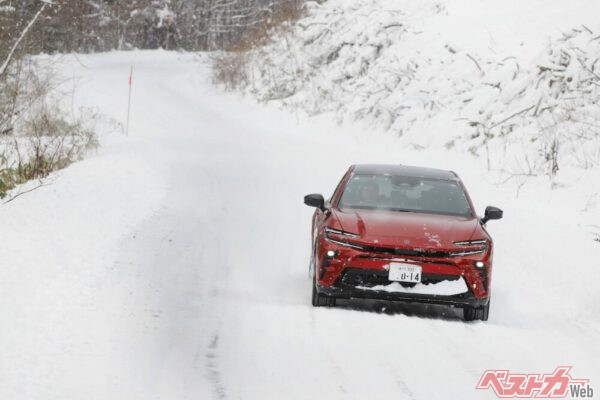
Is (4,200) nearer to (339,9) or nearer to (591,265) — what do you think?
(591,265)

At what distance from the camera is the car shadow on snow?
9406 millimetres

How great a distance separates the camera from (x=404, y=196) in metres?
10.2

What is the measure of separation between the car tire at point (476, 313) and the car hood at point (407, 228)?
0.69 meters

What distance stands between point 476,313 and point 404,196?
173 centimetres

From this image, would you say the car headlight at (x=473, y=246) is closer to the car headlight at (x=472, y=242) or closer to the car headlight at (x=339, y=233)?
the car headlight at (x=472, y=242)

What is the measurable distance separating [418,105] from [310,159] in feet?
17.6

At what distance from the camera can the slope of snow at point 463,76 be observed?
2116 cm

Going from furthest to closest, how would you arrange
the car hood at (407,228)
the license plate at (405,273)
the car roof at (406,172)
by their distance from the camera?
the car roof at (406,172) → the car hood at (407,228) → the license plate at (405,273)

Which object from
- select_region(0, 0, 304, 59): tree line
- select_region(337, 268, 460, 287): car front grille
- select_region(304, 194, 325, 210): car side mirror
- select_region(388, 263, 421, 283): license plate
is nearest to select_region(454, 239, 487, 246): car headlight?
select_region(337, 268, 460, 287): car front grille

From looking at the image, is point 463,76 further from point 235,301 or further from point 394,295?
point 394,295

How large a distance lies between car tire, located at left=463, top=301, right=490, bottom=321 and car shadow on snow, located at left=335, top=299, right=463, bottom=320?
27 cm

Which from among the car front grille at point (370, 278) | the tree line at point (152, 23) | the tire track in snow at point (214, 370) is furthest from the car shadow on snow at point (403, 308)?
the tree line at point (152, 23)

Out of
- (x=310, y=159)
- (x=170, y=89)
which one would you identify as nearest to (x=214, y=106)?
(x=170, y=89)

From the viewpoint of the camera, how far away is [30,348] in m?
6.98
